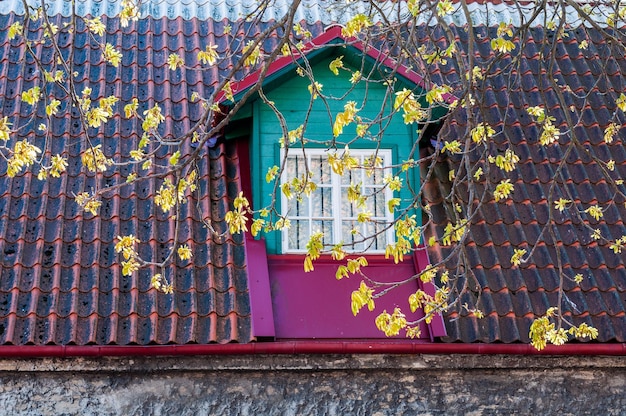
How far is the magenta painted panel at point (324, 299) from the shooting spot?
7.73m

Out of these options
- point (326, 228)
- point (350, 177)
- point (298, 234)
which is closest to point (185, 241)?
point (298, 234)

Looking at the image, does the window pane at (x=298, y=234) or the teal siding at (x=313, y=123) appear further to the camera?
the teal siding at (x=313, y=123)

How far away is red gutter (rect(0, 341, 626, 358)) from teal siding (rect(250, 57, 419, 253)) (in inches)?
54.2

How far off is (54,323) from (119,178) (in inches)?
61.9

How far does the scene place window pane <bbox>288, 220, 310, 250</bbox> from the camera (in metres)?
8.25

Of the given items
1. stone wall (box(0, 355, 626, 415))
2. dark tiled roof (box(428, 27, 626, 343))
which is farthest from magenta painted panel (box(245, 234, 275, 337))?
dark tiled roof (box(428, 27, 626, 343))

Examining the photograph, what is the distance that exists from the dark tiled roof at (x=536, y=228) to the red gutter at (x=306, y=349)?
0.26 ft

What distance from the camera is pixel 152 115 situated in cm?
638

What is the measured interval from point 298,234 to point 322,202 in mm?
322

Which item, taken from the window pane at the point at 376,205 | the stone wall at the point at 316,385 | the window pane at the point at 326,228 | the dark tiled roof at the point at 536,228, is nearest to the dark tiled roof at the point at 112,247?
the stone wall at the point at 316,385

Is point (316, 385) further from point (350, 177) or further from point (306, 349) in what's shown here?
point (350, 177)

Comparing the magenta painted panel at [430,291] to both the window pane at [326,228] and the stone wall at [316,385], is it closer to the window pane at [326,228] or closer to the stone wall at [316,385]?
the stone wall at [316,385]

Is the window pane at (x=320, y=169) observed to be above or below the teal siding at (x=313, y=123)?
below

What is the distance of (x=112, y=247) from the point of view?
795 centimetres
